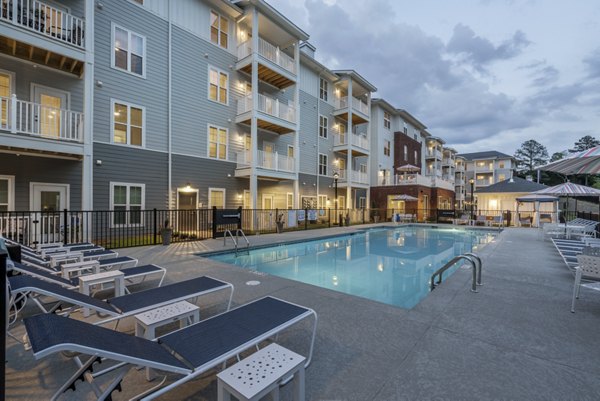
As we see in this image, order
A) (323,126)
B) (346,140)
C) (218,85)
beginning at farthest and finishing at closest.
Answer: (346,140)
(323,126)
(218,85)

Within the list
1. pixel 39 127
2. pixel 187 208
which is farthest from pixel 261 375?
pixel 187 208

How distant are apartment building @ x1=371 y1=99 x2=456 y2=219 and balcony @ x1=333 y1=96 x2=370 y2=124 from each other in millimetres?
3095

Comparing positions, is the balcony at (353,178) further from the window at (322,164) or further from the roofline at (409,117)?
the roofline at (409,117)

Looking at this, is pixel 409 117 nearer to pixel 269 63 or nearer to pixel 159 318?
pixel 269 63

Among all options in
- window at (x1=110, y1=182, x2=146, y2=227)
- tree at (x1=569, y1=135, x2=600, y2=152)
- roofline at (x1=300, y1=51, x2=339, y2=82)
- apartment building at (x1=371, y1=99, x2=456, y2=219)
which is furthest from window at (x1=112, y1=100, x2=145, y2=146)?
tree at (x1=569, y1=135, x2=600, y2=152)

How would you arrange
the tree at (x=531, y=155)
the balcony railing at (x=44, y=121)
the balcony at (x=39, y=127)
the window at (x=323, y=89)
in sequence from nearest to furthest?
the balcony at (x=39, y=127) < the balcony railing at (x=44, y=121) < the window at (x=323, y=89) < the tree at (x=531, y=155)

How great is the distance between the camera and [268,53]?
1630 cm

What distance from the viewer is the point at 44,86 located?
1011 centimetres

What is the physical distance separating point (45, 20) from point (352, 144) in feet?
60.7

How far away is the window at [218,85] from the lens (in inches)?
587

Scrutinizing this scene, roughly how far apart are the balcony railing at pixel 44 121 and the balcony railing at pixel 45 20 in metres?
2.48

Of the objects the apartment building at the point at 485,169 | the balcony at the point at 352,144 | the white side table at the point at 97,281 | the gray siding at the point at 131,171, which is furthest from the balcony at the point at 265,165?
the apartment building at the point at 485,169

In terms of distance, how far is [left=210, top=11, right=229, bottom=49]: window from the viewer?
1484cm

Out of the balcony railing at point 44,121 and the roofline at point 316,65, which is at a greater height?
the roofline at point 316,65
